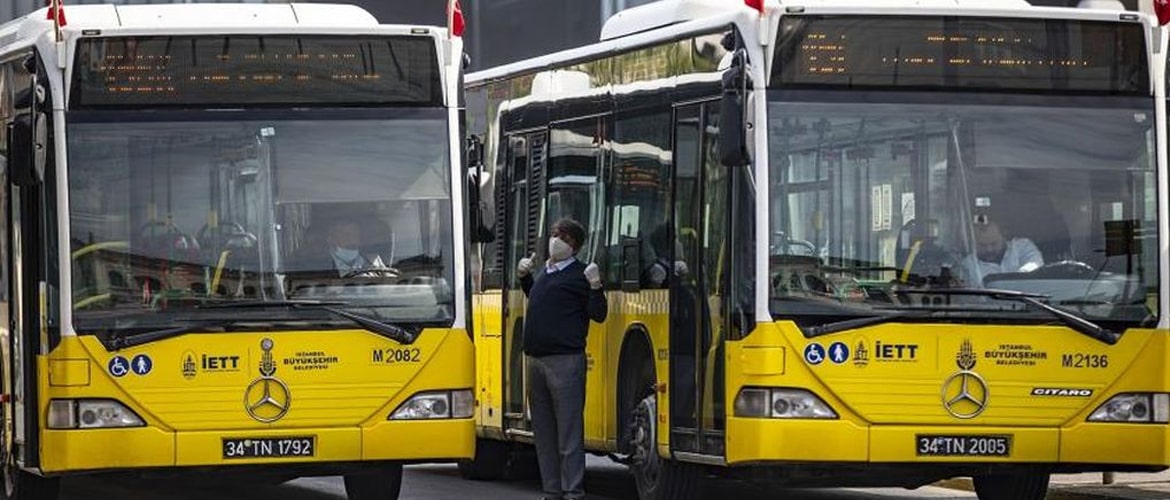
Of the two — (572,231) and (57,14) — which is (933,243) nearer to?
(572,231)

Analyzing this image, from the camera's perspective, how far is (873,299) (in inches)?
576

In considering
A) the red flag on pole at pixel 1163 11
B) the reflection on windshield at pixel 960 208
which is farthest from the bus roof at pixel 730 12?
the reflection on windshield at pixel 960 208

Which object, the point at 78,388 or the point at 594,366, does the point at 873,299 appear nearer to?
the point at 594,366

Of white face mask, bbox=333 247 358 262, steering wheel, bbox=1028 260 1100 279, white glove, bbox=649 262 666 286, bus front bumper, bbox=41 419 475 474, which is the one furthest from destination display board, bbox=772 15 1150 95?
bus front bumper, bbox=41 419 475 474

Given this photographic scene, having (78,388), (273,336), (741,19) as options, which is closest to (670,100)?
(741,19)

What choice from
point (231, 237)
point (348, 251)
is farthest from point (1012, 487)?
point (231, 237)

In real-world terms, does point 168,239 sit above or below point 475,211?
below

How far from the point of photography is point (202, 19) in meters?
15.4

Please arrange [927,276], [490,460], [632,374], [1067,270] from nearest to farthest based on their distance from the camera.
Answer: [927,276] < [1067,270] < [632,374] < [490,460]

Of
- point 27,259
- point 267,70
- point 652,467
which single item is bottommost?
point 652,467

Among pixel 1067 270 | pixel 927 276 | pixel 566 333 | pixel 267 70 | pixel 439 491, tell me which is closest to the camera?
pixel 927 276

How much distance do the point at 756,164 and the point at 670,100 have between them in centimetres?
159

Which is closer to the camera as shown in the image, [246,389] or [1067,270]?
[1067,270]

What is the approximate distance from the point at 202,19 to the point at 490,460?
6.16m
